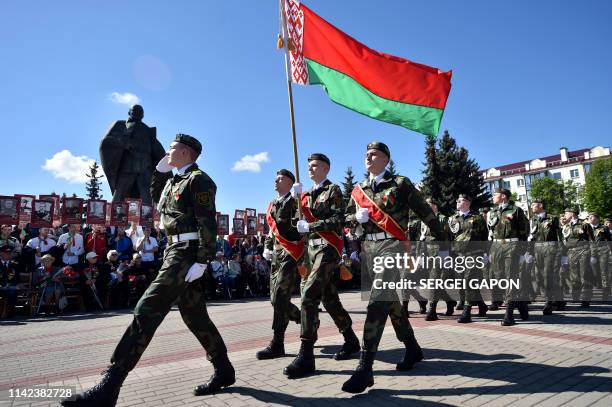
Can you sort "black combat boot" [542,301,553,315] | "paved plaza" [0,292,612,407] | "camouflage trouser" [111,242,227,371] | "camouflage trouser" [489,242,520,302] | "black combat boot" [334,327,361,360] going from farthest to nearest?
"black combat boot" [542,301,553,315], "camouflage trouser" [489,242,520,302], "black combat boot" [334,327,361,360], "paved plaza" [0,292,612,407], "camouflage trouser" [111,242,227,371]

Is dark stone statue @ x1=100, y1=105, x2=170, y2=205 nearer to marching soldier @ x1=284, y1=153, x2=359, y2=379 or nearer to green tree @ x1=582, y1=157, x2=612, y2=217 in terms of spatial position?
marching soldier @ x1=284, y1=153, x2=359, y2=379

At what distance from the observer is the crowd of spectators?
11039 mm

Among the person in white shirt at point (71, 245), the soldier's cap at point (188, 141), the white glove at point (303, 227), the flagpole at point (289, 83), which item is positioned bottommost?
the white glove at point (303, 227)

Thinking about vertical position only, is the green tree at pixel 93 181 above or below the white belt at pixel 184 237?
above

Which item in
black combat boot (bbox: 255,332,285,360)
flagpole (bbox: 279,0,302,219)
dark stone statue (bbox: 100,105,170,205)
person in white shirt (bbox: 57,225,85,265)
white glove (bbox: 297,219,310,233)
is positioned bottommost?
A: black combat boot (bbox: 255,332,285,360)

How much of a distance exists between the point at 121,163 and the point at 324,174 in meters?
15.5

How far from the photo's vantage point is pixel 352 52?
7.21 m

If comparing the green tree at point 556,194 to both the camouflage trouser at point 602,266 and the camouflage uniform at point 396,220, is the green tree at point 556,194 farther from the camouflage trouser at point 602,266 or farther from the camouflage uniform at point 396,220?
the camouflage uniform at point 396,220

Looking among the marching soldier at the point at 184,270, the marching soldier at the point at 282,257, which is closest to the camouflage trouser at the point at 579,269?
the marching soldier at the point at 282,257

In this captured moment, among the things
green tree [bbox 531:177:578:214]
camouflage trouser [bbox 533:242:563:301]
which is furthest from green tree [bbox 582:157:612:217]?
camouflage trouser [bbox 533:242:563:301]

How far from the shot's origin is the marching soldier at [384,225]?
395 centimetres

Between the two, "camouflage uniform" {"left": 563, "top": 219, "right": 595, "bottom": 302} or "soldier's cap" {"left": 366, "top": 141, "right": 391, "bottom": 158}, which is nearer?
"soldier's cap" {"left": 366, "top": 141, "right": 391, "bottom": 158}

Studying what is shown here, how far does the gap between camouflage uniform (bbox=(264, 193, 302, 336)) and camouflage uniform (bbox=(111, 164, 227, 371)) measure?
1.34m

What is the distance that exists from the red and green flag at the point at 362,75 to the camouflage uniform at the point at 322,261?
2438 millimetres
